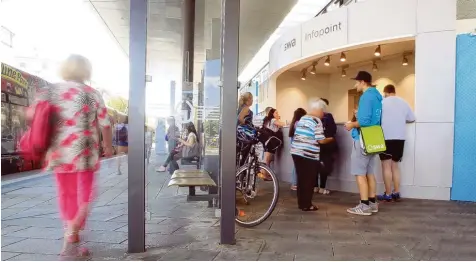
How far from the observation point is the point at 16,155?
1009 cm

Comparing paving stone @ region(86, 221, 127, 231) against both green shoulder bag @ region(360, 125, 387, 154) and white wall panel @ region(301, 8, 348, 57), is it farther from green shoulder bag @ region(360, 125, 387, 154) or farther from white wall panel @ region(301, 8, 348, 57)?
white wall panel @ region(301, 8, 348, 57)

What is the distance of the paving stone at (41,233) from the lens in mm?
3699

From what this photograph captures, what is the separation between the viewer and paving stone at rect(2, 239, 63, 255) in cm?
323

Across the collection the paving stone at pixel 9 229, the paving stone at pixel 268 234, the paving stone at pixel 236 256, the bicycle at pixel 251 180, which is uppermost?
the bicycle at pixel 251 180

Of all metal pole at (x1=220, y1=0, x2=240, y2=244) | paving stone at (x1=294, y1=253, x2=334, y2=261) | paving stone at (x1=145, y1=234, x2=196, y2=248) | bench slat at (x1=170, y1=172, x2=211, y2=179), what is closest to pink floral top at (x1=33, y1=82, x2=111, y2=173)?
paving stone at (x1=145, y1=234, x2=196, y2=248)

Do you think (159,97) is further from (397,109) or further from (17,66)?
(17,66)

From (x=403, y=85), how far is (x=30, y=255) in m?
9.98

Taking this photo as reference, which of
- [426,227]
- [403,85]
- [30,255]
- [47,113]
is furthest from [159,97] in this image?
[403,85]

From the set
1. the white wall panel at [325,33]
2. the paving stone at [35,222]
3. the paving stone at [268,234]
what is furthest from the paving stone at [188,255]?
the white wall panel at [325,33]

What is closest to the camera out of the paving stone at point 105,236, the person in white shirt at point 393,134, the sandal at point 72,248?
the sandal at point 72,248

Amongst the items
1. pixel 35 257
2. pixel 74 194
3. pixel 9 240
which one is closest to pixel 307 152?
pixel 74 194

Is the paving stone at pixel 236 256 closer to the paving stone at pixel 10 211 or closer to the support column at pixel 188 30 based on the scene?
the paving stone at pixel 10 211

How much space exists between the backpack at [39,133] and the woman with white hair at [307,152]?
9.99 ft

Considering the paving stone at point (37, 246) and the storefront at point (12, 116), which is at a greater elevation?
the storefront at point (12, 116)
